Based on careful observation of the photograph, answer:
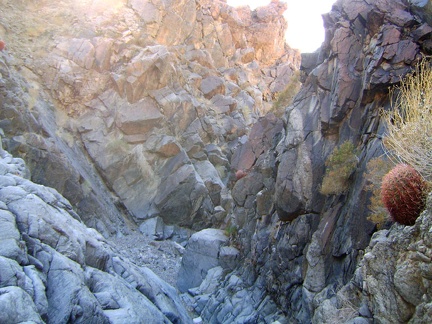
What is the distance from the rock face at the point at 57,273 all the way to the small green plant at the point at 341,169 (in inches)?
321

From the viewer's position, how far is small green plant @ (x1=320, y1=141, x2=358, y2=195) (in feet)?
46.1

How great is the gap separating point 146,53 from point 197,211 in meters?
14.7

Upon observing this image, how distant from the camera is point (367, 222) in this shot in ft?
39.2

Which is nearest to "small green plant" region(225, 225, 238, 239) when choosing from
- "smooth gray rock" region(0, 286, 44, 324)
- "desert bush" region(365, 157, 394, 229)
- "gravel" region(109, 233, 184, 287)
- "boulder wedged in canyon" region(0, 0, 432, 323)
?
"boulder wedged in canyon" region(0, 0, 432, 323)

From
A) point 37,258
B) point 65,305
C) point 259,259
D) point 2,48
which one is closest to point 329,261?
point 259,259

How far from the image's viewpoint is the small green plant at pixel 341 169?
14.0 m

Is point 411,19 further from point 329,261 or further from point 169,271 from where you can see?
point 169,271

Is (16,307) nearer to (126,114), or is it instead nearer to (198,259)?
(198,259)

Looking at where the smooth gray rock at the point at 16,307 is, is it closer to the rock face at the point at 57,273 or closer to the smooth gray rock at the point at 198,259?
the rock face at the point at 57,273

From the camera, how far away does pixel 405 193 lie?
9203 millimetres

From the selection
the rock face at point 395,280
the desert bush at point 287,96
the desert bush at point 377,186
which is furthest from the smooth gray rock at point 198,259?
the desert bush at point 377,186

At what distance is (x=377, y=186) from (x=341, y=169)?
2.29 metres

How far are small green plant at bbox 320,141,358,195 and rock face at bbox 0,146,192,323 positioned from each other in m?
8.14

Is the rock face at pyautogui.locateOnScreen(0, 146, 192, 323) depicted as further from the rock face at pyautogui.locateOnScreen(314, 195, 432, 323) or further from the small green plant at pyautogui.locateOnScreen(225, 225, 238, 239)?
the small green plant at pyautogui.locateOnScreen(225, 225, 238, 239)
